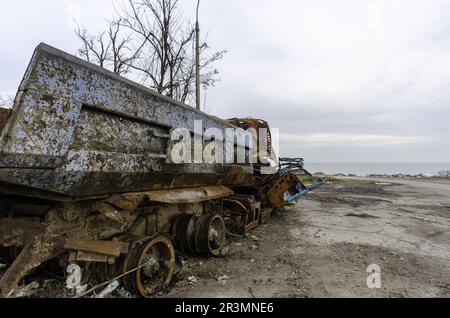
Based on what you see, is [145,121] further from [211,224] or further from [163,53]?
[163,53]

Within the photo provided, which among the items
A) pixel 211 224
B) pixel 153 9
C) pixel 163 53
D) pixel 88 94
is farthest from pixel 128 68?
pixel 88 94

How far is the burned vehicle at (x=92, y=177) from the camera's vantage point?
240cm

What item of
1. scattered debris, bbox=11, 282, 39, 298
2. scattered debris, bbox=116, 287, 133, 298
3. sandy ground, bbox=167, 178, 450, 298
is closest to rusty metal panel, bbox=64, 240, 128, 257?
scattered debris, bbox=116, 287, 133, 298

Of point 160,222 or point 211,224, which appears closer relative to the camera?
point 160,222

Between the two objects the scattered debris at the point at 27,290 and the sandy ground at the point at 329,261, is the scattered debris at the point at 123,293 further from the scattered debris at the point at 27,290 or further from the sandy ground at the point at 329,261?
the scattered debris at the point at 27,290

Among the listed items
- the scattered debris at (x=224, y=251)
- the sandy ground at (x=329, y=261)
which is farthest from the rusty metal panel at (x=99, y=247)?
the scattered debris at (x=224, y=251)

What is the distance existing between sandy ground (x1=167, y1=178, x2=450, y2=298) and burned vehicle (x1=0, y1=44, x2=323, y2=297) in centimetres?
55

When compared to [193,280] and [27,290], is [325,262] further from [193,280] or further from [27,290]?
[27,290]

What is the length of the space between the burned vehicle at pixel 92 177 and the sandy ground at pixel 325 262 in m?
0.46

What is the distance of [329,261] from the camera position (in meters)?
4.73

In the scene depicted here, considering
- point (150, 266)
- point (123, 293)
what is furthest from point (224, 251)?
point (123, 293)

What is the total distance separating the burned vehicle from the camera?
2.40 meters
